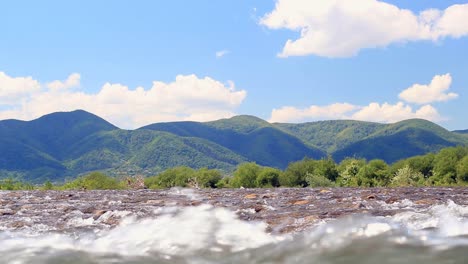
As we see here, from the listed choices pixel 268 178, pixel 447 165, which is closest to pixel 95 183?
pixel 268 178

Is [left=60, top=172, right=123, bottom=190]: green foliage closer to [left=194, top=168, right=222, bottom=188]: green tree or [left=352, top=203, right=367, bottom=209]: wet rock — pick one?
[left=194, top=168, right=222, bottom=188]: green tree

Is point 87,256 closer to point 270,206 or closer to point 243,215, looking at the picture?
point 243,215

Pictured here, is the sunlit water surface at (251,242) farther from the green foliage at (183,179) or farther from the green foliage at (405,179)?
the green foliage at (183,179)

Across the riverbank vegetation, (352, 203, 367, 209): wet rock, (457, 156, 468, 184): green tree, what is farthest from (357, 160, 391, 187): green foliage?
(352, 203, 367, 209): wet rock

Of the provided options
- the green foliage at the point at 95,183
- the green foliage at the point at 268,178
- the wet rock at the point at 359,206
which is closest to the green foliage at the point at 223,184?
the green foliage at the point at 268,178

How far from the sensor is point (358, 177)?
81.0 meters

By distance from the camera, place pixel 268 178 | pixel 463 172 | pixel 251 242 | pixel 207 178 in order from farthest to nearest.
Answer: pixel 207 178 < pixel 268 178 < pixel 463 172 < pixel 251 242

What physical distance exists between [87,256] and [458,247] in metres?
7.30

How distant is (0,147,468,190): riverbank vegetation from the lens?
253 feet

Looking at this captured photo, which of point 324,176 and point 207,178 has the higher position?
point 324,176

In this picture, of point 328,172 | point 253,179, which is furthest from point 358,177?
point 253,179

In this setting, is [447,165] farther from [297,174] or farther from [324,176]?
[297,174]

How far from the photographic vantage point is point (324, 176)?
88500mm

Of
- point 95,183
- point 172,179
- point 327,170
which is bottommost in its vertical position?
point 95,183
